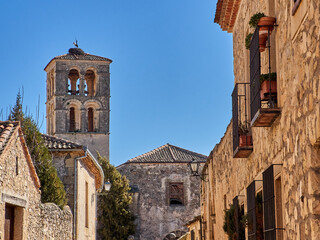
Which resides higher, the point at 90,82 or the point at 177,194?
the point at 90,82

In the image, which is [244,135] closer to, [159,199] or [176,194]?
[159,199]

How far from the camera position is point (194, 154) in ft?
148

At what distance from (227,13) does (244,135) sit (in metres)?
3.48

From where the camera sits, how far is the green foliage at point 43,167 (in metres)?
16.1

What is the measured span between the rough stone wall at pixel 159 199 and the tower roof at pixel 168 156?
0.35 metres

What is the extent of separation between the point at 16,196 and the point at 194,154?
34059 millimetres

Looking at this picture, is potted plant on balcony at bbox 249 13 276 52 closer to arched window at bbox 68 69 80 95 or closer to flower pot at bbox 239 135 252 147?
flower pot at bbox 239 135 252 147

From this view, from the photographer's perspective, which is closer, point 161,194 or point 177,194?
point 161,194

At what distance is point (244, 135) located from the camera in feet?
31.4

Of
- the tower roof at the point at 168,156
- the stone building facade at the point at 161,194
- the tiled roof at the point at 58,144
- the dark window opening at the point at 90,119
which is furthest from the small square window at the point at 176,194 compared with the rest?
the tiled roof at the point at 58,144

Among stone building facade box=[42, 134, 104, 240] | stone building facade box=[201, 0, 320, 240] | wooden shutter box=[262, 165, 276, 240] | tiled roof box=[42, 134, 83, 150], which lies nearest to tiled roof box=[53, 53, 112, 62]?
stone building facade box=[42, 134, 104, 240]

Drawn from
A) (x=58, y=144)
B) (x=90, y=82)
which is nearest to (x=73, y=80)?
(x=90, y=82)

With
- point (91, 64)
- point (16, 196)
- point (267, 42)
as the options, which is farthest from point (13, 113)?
point (91, 64)

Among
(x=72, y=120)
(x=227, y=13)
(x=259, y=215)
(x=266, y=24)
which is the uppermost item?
(x=72, y=120)
